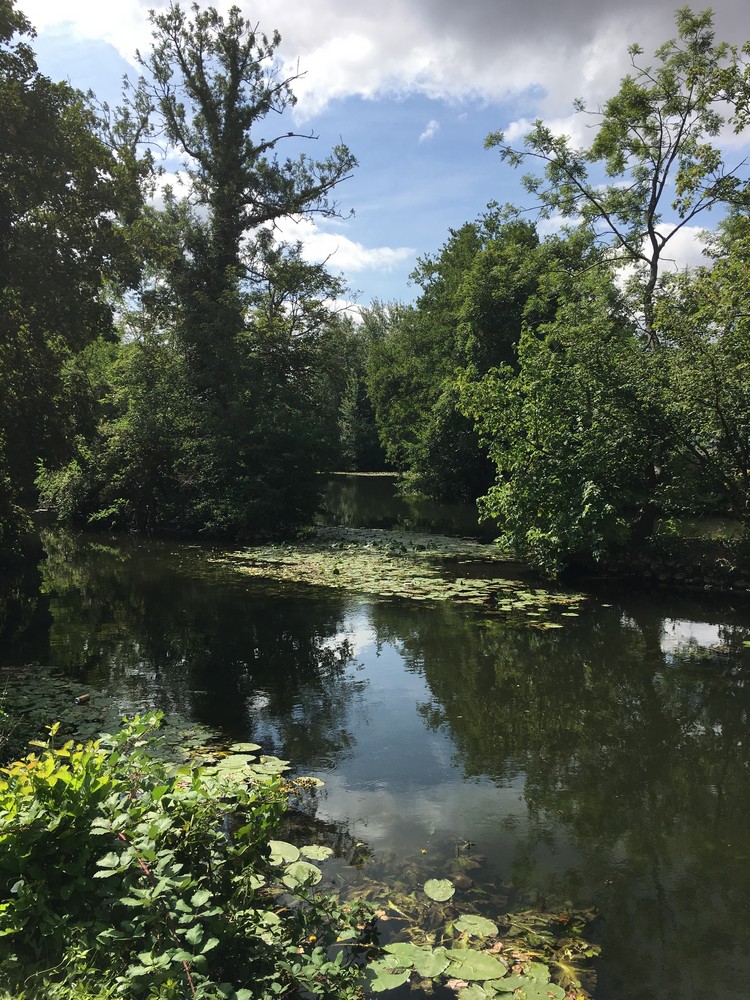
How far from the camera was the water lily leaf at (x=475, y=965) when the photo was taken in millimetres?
3104

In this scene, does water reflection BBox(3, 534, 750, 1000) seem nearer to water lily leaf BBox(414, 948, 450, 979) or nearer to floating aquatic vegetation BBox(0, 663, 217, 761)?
floating aquatic vegetation BBox(0, 663, 217, 761)

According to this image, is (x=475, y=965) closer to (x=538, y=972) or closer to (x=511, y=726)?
(x=538, y=972)

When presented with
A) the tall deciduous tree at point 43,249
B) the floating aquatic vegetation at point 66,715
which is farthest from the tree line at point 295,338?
the floating aquatic vegetation at point 66,715

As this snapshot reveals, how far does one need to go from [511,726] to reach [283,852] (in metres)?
3.22

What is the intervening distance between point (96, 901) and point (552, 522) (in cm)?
1107

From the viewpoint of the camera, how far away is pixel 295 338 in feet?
76.3

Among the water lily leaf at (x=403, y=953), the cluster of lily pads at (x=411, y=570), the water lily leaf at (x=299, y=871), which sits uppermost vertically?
the cluster of lily pads at (x=411, y=570)

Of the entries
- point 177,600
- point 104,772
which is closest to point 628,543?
point 177,600

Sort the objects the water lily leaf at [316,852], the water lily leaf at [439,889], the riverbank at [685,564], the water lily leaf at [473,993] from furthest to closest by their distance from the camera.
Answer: the riverbank at [685,564]
the water lily leaf at [316,852]
the water lily leaf at [439,889]
the water lily leaf at [473,993]

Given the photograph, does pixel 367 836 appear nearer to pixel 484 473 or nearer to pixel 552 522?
pixel 552 522

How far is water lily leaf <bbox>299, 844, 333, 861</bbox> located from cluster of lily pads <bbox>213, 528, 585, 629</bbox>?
20.4 ft

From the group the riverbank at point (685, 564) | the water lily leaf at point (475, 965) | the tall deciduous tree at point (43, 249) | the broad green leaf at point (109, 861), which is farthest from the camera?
the riverbank at point (685, 564)

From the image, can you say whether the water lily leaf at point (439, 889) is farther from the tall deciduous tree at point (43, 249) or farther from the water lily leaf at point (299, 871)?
the tall deciduous tree at point (43, 249)

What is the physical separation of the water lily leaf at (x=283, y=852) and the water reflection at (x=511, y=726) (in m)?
0.57
